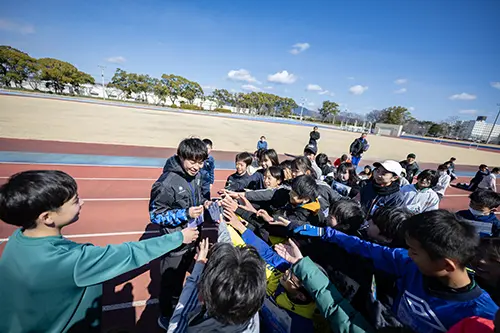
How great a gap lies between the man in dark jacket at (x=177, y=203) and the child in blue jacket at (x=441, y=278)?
1.72 metres

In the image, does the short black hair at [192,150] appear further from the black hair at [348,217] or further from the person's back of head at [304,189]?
the black hair at [348,217]

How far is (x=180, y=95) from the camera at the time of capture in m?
65.6

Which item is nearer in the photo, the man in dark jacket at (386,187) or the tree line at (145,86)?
the man in dark jacket at (386,187)

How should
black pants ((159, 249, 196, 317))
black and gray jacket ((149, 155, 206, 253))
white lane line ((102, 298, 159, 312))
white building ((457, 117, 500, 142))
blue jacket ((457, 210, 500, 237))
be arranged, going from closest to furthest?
black and gray jacket ((149, 155, 206, 253)) < black pants ((159, 249, 196, 317)) < white lane line ((102, 298, 159, 312)) < blue jacket ((457, 210, 500, 237)) < white building ((457, 117, 500, 142))

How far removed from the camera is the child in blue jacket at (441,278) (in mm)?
1189

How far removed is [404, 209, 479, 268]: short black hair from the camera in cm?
120

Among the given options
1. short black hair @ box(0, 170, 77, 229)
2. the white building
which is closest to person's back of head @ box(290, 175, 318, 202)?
short black hair @ box(0, 170, 77, 229)

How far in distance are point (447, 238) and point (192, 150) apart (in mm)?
1988

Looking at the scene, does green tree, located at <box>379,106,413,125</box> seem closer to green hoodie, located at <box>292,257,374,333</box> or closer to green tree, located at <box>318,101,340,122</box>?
green tree, located at <box>318,101,340,122</box>

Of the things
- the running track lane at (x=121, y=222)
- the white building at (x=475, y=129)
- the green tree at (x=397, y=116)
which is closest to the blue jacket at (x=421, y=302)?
the running track lane at (x=121, y=222)

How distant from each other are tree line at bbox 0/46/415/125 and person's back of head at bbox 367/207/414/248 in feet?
207

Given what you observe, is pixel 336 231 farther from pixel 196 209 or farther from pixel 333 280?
pixel 196 209

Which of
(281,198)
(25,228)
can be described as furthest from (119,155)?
(25,228)

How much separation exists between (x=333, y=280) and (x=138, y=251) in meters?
1.40
